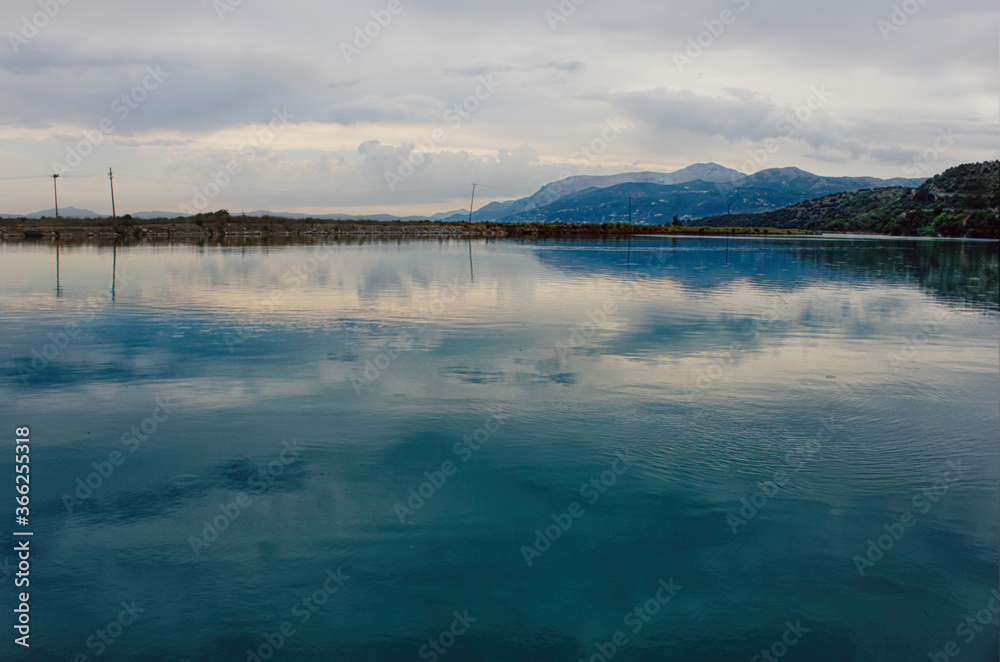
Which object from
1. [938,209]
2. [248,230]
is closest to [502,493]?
[248,230]

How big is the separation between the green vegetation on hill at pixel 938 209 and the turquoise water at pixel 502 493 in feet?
343

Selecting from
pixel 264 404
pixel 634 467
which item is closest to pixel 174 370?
pixel 264 404

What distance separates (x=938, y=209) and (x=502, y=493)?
15015 cm

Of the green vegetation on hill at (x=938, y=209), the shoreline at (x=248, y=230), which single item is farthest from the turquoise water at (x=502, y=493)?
the green vegetation on hill at (x=938, y=209)

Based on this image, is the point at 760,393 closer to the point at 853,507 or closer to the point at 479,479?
the point at 853,507

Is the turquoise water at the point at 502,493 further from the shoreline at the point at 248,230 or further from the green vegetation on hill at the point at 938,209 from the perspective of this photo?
the green vegetation on hill at the point at 938,209

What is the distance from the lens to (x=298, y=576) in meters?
5.52

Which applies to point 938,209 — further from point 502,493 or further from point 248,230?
point 502,493

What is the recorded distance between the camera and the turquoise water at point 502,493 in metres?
5.00

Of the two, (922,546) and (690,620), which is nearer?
(690,620)

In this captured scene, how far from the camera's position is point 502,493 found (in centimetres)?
710

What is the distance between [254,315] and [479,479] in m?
12.4

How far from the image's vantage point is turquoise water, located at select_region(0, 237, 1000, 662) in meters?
5.00

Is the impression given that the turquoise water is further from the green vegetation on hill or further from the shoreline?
the green vegetation on hill
